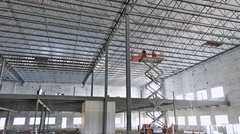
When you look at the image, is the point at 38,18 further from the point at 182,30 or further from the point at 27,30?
the point at 182,30

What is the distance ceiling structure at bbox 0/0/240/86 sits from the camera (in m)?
21.0

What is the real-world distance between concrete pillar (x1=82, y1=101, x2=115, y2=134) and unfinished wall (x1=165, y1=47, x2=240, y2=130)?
19.9m

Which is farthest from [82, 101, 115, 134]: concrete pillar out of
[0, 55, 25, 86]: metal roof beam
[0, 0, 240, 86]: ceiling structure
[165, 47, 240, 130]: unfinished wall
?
[0, 55, 25, 86]: metal roof beam

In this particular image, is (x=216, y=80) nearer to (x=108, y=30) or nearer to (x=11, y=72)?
(x=108, y=30)

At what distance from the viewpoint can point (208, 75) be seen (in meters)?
35.5

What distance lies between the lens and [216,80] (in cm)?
3338

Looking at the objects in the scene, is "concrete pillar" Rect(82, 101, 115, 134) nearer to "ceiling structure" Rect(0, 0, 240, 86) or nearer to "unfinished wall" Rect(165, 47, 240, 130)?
"ceiling structure" Rect(0, 0, 240, 86)

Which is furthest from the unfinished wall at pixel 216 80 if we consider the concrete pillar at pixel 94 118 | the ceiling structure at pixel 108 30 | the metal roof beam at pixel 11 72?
the metal roof beam at pixel 11 72

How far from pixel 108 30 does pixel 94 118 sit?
13258mm

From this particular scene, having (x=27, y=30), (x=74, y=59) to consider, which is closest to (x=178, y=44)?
(x=74, y=59)

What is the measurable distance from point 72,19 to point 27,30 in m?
8.07

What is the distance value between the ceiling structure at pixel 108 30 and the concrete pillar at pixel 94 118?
9.94 meters

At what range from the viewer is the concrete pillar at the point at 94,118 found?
85.8 ft

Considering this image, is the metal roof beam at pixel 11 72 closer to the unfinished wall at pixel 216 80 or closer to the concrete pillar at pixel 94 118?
the concrete pillar at pixel 94 118
